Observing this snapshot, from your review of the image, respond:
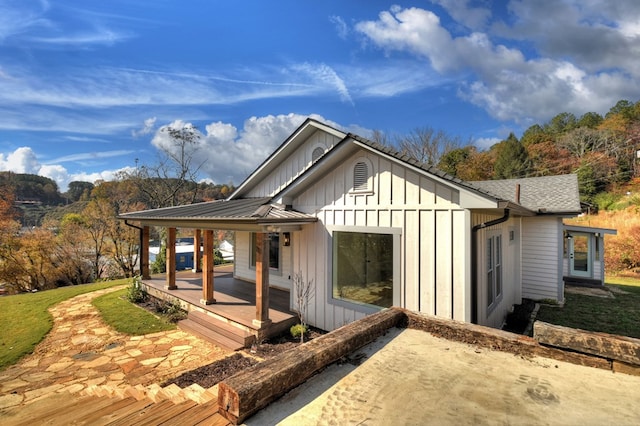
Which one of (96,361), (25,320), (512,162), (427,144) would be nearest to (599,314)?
(96,361)

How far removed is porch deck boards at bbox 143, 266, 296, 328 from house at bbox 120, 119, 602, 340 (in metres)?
0.43

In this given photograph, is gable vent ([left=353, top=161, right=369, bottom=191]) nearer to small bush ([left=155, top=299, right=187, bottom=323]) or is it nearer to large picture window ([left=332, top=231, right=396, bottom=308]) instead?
large picture window ([left=332, top=231, right=396, bottom=308])

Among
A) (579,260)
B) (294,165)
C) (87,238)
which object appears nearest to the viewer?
(294,165)

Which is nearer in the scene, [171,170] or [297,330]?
[297,330]

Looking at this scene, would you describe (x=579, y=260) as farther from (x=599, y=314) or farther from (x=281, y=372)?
(x=281, y=372)

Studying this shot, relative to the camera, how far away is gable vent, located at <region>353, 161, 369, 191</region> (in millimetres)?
6012

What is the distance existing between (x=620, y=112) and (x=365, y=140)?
45920mm

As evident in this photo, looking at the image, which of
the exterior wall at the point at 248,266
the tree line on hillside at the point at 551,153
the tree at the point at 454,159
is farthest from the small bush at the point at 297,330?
the tree at the point at 454,159

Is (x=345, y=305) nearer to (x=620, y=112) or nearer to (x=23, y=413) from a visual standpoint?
(x=23, y=413)

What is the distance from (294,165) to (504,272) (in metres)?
6.68

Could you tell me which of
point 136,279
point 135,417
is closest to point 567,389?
point 135,417

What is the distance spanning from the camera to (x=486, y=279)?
5.89 metres

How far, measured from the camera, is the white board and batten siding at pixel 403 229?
4.98 metres

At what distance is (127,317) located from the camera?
812cm
